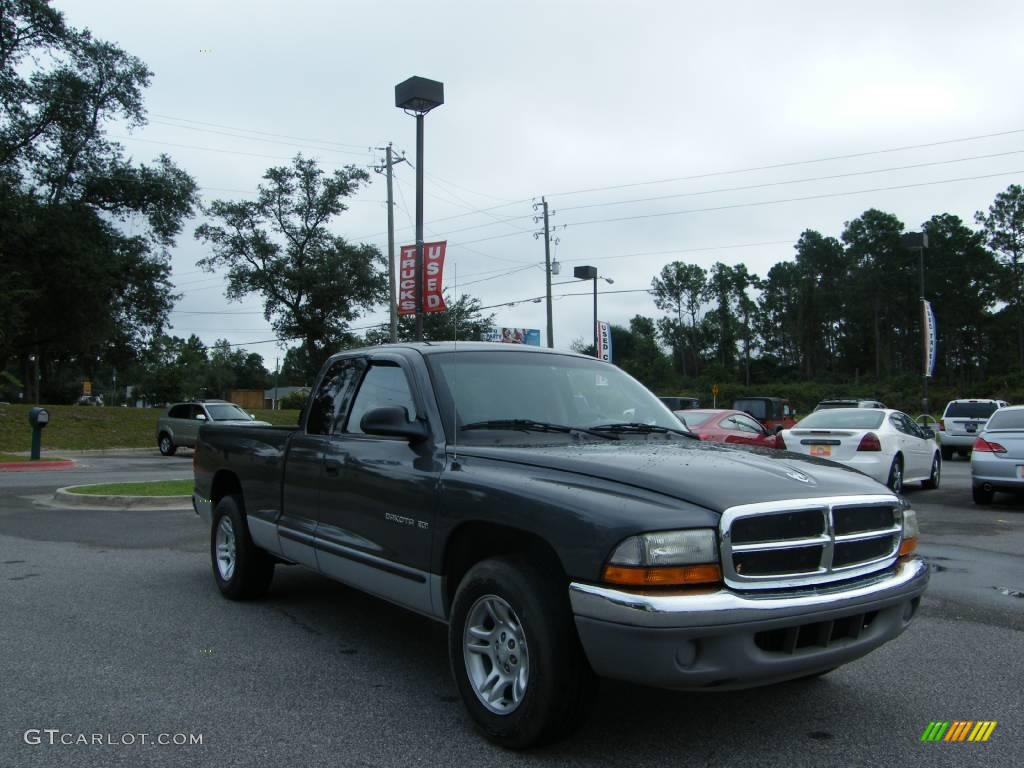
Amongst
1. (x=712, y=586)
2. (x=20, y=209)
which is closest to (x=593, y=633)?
(x=712, y=586)

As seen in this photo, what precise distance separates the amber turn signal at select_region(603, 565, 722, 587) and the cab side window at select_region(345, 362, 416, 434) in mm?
1874

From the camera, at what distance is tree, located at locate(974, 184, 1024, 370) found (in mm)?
70375

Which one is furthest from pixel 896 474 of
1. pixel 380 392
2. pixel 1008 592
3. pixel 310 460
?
pixel 310 460

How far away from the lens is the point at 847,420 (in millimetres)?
12852

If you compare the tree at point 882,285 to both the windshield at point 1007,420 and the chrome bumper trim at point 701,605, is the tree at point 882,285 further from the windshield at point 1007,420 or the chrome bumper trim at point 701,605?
the chrome bumper trim at point 701,605

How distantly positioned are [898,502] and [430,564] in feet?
7.16

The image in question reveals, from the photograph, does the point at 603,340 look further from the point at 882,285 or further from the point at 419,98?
the point at 882,285

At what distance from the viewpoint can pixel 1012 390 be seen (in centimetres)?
5344

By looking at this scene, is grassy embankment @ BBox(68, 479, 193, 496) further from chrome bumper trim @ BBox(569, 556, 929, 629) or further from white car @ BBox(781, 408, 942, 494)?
chrome bumper trim @ BBox(569, 556, 929, 629)

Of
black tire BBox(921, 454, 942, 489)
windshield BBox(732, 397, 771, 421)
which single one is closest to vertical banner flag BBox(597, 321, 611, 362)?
windshield BBox(732, 397, 771, 421)

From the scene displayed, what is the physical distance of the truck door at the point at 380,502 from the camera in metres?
4.09

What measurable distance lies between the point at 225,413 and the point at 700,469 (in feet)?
79.5

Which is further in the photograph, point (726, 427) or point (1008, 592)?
point (726, 427)

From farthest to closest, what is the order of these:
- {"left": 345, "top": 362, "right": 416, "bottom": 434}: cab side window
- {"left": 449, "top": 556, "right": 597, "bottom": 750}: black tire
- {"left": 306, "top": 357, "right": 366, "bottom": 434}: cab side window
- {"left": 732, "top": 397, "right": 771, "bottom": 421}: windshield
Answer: {"left": 732, "top": 397, "right": 771, "bottom": 421}: windshield, {"left": 306, "top": 357, "right": 366, "bottom": 434}: cab side window, {"left": 345, "top": 362, "right": 416, "bottom": 434}: cab side window, {"left": 449, "top": 556, "right": 597, "bottom": 750}: black tire
